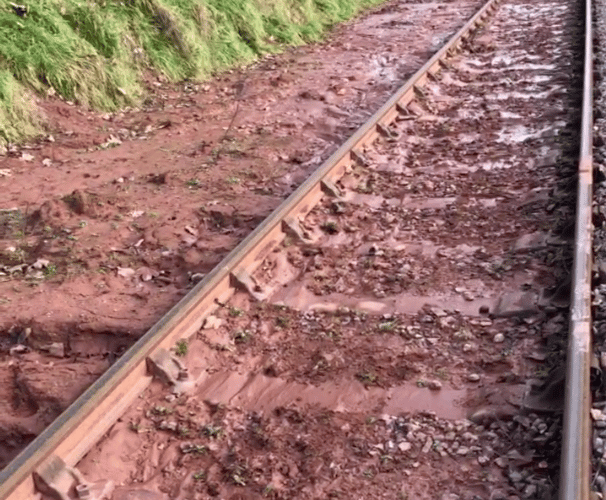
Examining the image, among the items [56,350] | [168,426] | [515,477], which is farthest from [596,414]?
[56,350]

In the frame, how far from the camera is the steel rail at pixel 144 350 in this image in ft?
9.67

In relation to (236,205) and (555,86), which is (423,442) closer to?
(236,205)

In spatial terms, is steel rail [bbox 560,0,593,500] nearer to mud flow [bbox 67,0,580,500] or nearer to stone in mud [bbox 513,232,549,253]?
mud flow [bbox 67,0,580,500]

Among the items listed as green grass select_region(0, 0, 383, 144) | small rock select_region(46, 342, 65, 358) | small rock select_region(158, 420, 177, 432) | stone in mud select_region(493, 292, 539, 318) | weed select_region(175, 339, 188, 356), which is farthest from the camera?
green grass select_region(0, 0, 383, 144)

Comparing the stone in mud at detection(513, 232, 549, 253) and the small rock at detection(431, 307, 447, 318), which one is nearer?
the small rock at detection(431, 307, 447, 318)

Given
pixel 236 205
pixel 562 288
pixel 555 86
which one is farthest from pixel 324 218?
pixel 555 86

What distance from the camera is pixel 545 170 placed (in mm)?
6020

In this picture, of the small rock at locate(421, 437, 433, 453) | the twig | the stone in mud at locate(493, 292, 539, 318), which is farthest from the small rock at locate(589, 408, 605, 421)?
the twig

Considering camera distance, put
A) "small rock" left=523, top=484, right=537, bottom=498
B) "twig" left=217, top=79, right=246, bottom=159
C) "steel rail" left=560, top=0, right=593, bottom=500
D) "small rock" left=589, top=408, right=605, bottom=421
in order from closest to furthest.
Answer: "steel rail" left=560, top=0, right=593, bottom=500, "small rock" left=523, top=484, right=537, bottom=498, "small rock" left=589, top=408, right=605, bottom=421, "twig" left=217, top=79, right=246, bottom=159

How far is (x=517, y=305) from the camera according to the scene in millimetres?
4207

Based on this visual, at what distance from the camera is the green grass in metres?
7.52

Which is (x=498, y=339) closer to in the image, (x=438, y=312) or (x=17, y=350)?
(x=438, y=312)

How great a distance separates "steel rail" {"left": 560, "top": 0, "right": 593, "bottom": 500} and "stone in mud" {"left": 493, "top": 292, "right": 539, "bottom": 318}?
10.6 inches

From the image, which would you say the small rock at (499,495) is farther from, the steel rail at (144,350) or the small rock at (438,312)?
the steel rail at (144,350)
